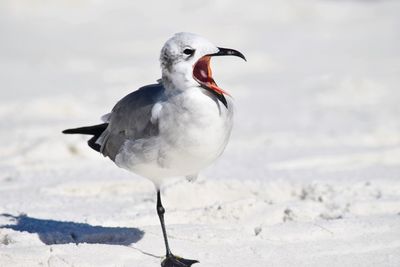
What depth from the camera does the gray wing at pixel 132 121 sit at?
3861mm

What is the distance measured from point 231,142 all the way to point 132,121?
321cm

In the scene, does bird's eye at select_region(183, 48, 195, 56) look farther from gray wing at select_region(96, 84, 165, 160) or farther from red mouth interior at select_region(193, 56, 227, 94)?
gray wing at select_region(96, 84, 165, 160)

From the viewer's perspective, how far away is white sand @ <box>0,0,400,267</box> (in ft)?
13.8

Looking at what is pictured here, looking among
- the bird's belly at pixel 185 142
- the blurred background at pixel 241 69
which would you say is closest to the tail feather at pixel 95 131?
the bird's belly at pixel 185 142

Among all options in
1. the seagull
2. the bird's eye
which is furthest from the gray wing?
the bird's eye

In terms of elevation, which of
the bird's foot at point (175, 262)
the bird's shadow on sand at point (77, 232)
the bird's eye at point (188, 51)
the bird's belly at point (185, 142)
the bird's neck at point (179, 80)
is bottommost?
the bird's shadow on sand at point (77, 232)

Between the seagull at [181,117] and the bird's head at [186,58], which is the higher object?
the bird's head at [186,58]

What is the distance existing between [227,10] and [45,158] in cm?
628

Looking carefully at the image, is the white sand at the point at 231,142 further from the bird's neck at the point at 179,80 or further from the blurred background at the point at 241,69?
the bird's neck at the point at 179,80

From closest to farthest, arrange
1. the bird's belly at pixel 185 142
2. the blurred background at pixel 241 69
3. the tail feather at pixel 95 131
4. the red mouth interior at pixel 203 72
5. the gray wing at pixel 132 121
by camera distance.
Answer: the bird's belly at pixel 185 142
the red mouth interior at pixel 203 72
the gray wing at pixel 132 121
the tail feather at pixel 95 131
the blurred background at pixel 241 69

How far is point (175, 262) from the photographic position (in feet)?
12.8

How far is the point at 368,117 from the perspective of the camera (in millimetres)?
7758

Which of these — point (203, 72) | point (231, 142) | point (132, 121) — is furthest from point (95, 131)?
point (231, 142)

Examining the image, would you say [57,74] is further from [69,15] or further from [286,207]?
[286,207]
